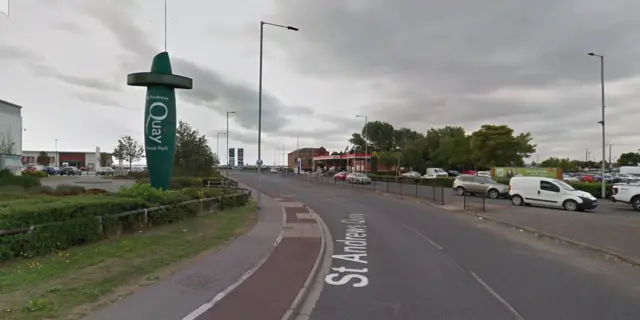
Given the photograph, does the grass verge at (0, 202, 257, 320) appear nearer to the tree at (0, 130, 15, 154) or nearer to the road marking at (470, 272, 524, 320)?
the road marking at (470, 272, 524, 320)

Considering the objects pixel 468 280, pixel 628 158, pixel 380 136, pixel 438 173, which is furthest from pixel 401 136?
pixel 468 280

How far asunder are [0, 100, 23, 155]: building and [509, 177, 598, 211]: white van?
48.6 m

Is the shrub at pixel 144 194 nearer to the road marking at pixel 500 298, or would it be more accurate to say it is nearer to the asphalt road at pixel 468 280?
the asphalt road at pixel 468 280

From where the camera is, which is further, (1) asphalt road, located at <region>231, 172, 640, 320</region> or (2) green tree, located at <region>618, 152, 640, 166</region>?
(2) green tree, located at <region>618, 152, 640, 166</region>

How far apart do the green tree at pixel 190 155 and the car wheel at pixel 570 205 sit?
3268 cm

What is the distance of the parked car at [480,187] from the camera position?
3362 centimetres

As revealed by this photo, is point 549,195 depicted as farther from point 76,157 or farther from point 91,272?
point 76,157

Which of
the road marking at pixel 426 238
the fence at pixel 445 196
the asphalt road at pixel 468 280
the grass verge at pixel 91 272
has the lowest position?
the fence at pixel 445 196

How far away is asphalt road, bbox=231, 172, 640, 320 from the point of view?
6.61 metres

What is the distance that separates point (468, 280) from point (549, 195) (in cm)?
2004

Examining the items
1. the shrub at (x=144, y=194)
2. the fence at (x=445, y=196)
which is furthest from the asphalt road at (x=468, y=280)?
the fence at (x=445, y=196)

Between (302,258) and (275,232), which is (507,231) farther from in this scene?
(302,258)

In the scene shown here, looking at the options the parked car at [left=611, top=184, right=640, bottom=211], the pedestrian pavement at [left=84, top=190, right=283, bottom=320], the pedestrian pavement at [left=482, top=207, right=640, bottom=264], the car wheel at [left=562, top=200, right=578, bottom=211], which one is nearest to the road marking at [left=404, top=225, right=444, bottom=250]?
the pedestrian pavement at [left=482, top=207, right=640, bottom=264]

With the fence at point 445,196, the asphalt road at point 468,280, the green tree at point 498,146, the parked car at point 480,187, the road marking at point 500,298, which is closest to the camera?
the road marking at point 500,298
